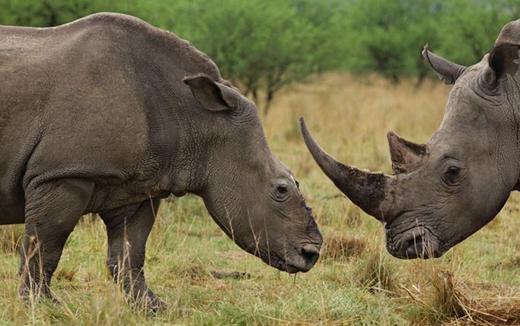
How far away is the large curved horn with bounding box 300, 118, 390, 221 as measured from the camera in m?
6.92

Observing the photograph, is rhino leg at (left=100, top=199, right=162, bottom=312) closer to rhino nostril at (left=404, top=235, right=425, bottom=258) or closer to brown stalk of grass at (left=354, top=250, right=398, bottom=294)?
brown stalk of grass at (left=354, top=250, right=398, bottom=294)

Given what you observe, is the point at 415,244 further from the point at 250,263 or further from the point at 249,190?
the point at 250,263

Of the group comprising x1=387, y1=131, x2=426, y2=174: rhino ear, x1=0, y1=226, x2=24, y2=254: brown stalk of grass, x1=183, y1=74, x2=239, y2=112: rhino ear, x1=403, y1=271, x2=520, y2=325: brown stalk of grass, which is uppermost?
x1=387, y1=131, x2=426, y2=174: rhino ear

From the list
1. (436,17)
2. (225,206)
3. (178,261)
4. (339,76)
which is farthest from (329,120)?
(339,76)

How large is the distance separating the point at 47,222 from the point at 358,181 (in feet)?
6.40

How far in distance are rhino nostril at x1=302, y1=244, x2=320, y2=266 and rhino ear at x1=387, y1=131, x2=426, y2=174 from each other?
737 mm

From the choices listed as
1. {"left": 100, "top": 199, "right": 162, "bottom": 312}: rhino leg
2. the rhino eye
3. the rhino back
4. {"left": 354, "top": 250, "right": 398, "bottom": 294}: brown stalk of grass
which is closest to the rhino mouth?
the rhino eye

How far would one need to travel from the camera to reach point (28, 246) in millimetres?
6867

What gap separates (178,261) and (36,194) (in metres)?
2.04

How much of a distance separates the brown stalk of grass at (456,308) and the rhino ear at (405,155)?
2.28 ft

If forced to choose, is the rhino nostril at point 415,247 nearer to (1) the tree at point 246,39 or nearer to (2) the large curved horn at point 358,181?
(2) the large curved horn at point 358,181

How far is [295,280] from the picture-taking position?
7.95 m

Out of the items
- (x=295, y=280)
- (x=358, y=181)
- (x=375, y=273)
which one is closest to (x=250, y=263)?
(x=295, y=280)

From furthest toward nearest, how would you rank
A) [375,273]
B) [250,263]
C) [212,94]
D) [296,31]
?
[296,31] → [250,263] → [375,273] → [212,94]
